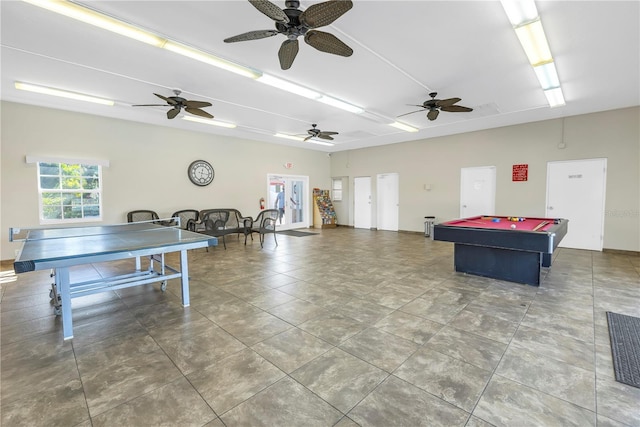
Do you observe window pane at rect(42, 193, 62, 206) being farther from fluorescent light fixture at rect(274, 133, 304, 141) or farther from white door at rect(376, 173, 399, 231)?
white door at rect(376, 173, 399, 231)

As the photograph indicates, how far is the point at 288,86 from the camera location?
439 cm

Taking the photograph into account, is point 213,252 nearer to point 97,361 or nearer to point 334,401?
point 97,361

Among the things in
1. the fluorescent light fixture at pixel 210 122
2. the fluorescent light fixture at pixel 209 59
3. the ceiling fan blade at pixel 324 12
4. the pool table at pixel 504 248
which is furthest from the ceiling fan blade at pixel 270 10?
the fluorescent light fixture at pixel 210 122

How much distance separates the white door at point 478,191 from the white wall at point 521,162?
131mm

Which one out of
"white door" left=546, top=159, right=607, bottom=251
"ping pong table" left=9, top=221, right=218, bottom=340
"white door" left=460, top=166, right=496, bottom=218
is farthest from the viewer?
"white door" left=460, top=166, right=496, bottom=218

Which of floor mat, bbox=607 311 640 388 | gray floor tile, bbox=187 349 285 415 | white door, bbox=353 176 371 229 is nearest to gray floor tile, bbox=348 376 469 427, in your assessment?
gray floor tile, bbox=187 349 285 415

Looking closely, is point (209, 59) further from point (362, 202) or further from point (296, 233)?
point (362, 202)

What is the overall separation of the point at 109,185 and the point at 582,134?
10494 millimetres

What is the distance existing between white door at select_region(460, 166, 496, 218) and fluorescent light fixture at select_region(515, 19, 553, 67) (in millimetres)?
4200

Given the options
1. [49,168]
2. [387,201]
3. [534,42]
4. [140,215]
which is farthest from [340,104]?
[49,168]

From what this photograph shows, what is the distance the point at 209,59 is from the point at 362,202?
25.0 feet

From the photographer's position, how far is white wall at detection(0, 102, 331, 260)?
207 inches

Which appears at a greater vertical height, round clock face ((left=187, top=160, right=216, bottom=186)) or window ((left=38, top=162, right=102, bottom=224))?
round clock face ((left=187, top=160, right=216, bottom=186))

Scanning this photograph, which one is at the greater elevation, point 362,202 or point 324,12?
point 324,12
